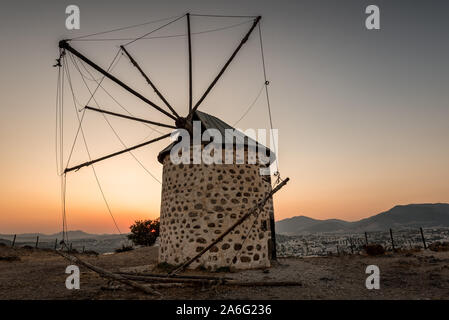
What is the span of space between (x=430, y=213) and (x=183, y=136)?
7189 inches

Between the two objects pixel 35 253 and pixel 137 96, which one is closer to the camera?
pixel 137 96

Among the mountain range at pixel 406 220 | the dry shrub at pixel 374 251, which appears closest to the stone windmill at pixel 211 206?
the dry shrub at pixel 374 251

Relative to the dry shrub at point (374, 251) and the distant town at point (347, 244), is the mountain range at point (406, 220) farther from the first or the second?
the dry shrub at point (374, 251)

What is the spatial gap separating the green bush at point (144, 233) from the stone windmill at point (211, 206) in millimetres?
18736

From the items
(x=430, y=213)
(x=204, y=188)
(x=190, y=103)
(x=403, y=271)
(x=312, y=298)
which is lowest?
(x=430, y=213)

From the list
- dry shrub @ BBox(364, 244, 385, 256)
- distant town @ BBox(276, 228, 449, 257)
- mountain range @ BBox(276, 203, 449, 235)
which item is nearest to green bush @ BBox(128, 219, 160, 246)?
distant town @ BBox(276, 228, 449, 257)

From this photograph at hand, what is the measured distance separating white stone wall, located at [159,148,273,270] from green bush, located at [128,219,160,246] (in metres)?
18.6

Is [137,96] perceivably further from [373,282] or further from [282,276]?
[373,282]

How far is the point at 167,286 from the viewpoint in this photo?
610 centimetres

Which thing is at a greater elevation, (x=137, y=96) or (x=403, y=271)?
(x=137, y=96)

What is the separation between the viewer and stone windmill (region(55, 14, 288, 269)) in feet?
28.6

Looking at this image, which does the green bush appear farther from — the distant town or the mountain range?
the mountain range

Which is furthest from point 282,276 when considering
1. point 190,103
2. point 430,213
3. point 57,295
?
point 430,213

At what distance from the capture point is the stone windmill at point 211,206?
8.73 metres
